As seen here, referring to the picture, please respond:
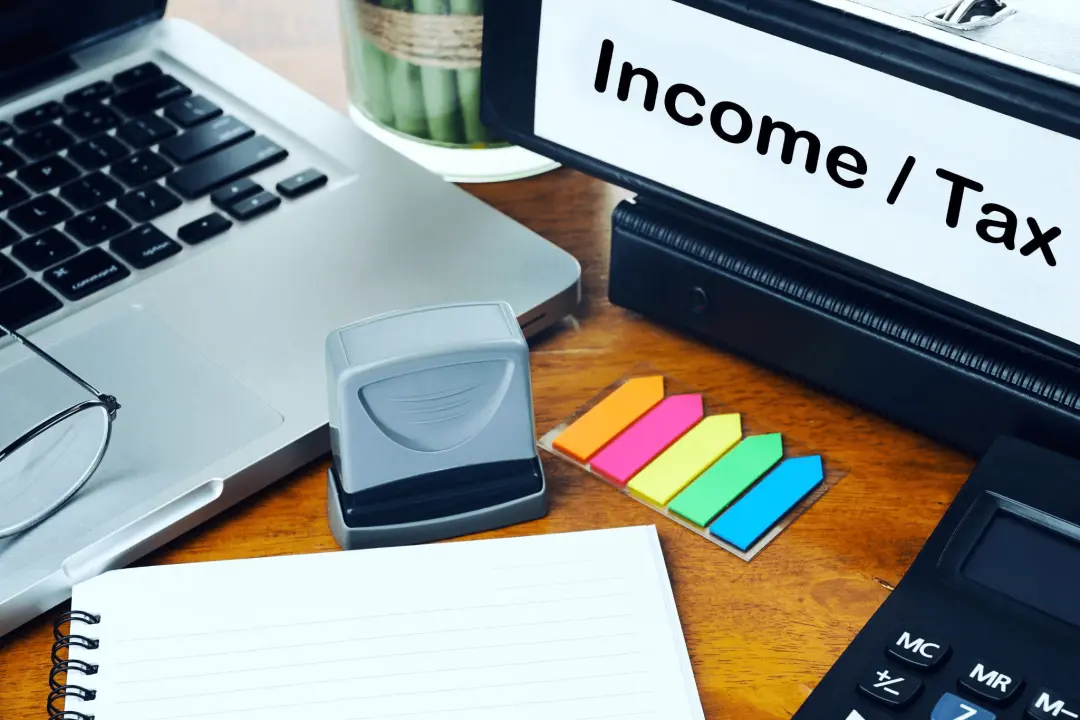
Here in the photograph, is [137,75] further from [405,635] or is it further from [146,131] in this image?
[405,635]

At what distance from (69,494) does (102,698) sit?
0.28ft

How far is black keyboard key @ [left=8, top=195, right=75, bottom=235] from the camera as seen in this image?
22.6 inches

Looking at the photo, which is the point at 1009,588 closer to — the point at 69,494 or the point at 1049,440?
the point at 1049,440

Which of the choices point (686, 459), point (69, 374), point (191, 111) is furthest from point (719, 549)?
point (191, 111)

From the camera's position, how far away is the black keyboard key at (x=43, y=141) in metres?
0.62

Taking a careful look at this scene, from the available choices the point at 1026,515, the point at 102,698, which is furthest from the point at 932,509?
the point at 102,698

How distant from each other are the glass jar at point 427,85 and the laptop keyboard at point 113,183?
0.08 m

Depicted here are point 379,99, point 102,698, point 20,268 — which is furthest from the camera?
point 379,99

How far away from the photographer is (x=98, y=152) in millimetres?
616

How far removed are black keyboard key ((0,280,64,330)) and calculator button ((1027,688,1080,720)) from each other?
0.43 metres

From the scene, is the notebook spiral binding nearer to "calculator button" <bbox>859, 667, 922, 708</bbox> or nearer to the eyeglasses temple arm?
the eyeglasses temple arm

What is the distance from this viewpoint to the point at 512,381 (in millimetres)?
448

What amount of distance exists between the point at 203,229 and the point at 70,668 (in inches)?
9.5

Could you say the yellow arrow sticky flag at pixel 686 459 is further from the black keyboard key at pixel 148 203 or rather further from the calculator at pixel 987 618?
the black keyboard key at pixel 148 203
